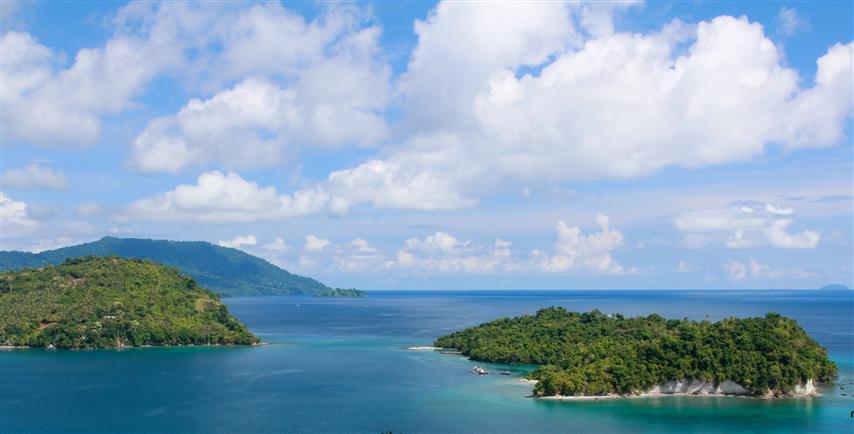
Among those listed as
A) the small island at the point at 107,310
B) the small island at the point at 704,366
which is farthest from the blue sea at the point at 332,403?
the small island at the point at 107,310

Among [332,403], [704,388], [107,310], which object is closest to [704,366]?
[704,388]

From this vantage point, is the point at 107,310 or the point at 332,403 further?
the point at 107,310

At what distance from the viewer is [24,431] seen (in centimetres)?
7594

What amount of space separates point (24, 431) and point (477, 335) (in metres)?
81.5

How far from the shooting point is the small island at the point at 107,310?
146 metres

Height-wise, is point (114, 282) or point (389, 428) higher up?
point (114, 282)

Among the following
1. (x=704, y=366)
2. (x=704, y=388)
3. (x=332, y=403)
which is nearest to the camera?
(x=332, y=403)

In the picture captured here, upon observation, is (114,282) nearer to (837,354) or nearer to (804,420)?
(804,420)

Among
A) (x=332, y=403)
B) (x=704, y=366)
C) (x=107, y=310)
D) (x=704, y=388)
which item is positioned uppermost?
(x=107, y=310)

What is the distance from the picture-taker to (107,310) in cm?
15138

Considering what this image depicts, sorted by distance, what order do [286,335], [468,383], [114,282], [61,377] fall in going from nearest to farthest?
[468,383], [61,377], [114,282], [286,335]

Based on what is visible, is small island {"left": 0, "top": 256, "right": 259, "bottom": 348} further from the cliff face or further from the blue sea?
the cliff face

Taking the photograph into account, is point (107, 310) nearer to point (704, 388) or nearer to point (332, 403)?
point (332, 403)

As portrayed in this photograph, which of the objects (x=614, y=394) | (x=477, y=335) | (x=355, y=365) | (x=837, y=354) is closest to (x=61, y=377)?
A: (x=355, y=365)
